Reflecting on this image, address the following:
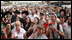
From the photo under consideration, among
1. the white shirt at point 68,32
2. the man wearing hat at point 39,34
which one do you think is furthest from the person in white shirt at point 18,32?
the white shirt at point 68,32

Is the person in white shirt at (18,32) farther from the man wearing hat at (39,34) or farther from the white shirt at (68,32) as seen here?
the white shirt at (68,32)

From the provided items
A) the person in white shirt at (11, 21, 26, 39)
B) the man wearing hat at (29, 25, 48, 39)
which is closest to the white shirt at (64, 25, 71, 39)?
the man wearing hat at (29, 25, 48, 39)

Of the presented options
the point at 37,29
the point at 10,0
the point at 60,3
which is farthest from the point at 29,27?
the point at 60,3

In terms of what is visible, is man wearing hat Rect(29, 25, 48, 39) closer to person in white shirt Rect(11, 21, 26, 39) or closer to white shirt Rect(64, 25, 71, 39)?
person in white shirt Rect(11, 21, 26, 39)

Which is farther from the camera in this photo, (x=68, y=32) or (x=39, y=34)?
(x=68, y=32)

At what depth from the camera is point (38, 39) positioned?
1972 millimetres

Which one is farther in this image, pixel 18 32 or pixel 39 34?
pixel 18 32

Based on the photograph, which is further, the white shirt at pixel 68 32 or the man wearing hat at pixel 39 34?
the white shirt at pixel 68 32

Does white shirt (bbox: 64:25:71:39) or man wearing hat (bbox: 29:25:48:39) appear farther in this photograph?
white shirt (bbox: 64:25:71:39)

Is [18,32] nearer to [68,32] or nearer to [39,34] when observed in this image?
[39,34]

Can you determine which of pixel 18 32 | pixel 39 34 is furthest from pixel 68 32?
pixel 18 32

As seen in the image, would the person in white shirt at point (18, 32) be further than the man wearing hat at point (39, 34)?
Yes

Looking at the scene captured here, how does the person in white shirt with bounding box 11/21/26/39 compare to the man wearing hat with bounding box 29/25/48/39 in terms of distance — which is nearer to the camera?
the man wearing hat with bounding box 29/25/48/39

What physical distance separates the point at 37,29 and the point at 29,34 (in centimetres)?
22
